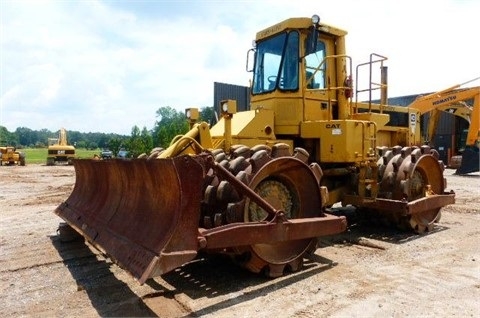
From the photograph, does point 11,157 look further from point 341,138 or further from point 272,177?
point 272,177

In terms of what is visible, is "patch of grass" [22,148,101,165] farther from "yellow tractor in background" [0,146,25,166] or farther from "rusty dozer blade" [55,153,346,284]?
"rusty dozer blade" [55,153,346,284]

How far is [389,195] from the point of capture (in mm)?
6352

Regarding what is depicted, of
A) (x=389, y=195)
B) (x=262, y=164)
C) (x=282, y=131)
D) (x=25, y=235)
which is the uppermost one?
(x=282, y=131)

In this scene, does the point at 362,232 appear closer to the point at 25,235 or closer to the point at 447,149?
the point at 25,235

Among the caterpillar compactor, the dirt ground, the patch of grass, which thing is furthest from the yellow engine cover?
the patch of grass

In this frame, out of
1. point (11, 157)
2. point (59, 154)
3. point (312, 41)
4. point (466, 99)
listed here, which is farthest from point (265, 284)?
point (11, 157)

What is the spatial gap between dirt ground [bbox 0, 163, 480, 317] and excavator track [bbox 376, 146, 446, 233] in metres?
0.39

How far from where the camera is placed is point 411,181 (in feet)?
21.4

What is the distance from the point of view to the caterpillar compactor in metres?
3.71

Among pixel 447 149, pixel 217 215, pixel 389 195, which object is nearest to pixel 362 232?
pixel 389 195

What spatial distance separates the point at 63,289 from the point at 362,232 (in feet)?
15.1

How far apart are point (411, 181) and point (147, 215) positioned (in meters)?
4.41

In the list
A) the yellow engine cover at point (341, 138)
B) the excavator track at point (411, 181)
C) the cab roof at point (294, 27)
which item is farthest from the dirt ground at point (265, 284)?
the cab roof at point (294, 27)

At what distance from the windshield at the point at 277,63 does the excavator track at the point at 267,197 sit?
183cm
